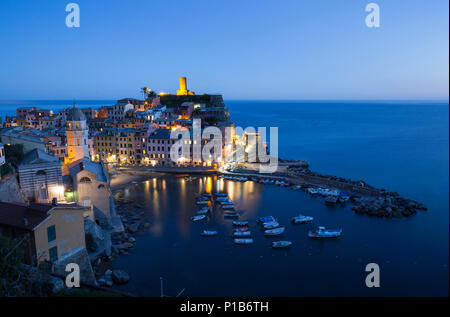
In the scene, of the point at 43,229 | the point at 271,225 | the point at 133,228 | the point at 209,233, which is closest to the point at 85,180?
the point at 133,228

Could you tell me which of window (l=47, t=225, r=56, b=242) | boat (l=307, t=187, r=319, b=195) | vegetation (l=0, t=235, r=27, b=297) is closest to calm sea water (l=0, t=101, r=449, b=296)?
boat (l=307, t=187, r=319, b=195)

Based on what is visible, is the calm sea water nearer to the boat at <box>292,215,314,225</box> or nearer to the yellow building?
the boat at <box>292,215,314,225</box>

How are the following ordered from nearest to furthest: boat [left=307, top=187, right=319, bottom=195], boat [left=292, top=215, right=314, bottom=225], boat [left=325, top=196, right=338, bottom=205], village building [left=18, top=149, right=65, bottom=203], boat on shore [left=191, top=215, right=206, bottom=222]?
village building [left=18, top=149, right=65, bottom=203] → boat [left=292, top=215, right=314, bottom=225] → boat on shore [left=191, top=215, right=206, bottom=222] → boat [left=325, top=196, right=338, bottom=205] → boat [left=307, top=187, right=319, bottom=195]

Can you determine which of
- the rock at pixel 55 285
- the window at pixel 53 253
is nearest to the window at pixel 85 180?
the window at pixel 53 253

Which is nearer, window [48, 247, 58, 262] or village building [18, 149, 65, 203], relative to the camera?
window [48, 247, 58, 262]

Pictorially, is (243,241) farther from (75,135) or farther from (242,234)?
(75,135)

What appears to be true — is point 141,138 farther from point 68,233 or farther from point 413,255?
point 413,255
